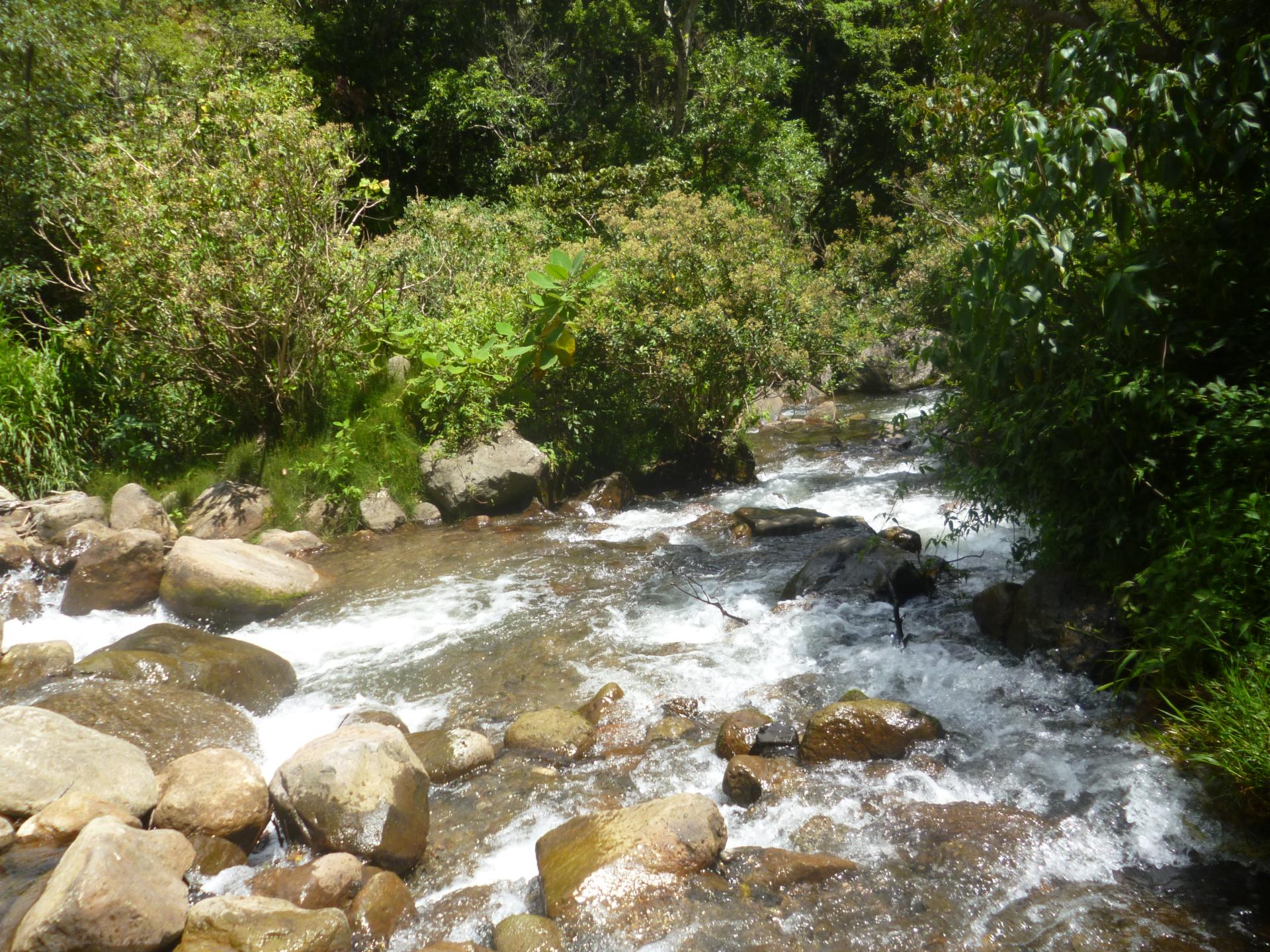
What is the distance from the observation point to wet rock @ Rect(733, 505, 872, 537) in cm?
977

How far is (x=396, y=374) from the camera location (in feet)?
38.1

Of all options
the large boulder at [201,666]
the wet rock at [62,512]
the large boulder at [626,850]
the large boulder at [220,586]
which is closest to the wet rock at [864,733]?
the large boulder at [626,850]

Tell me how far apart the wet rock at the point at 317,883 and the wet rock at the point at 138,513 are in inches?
227

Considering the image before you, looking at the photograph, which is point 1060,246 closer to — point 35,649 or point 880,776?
point 880,776

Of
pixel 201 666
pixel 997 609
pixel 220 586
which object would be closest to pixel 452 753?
pixel 201 666

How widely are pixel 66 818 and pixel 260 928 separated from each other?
1.30 metres

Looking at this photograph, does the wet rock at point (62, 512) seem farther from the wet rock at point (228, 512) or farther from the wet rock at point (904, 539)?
the wet rock at point (904, 539)

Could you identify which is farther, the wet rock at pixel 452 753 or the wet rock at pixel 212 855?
the wet rock at pixel 452 753

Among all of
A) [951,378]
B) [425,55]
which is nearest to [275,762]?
[951,378]

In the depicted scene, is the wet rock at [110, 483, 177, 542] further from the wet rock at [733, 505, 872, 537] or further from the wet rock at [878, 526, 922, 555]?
the wet rock at [878, 526, 922, 555]

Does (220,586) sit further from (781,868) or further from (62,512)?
(781,868)

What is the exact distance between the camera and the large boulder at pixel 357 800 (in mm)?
4410

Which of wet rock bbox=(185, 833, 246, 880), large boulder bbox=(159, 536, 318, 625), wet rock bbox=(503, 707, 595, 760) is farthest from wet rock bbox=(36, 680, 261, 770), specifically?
large boulder bbox=(159, 536, 318, 625)

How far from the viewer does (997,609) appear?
21.1 feet
